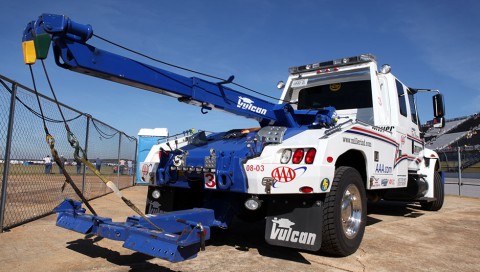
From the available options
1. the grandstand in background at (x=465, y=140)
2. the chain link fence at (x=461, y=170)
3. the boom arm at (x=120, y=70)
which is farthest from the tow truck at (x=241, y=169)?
the grandstand in background at (x=465, y=140)

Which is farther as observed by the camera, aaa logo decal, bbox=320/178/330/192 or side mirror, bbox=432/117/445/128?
side mirror, bbox=432/117/445/128

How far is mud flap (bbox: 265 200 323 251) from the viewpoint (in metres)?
3.75

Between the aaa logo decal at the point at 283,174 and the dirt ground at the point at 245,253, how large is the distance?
2.96ft

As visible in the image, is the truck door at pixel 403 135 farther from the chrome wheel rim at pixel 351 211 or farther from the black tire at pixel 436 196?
the black tire at pixel 436 196

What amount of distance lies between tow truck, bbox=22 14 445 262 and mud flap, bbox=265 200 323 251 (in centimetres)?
1

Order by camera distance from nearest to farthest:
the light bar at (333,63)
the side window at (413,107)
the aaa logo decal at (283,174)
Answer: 1. the aaa logo decal at (283,174)
2. the light bar at (333,63)
3. the side window at (413,107)

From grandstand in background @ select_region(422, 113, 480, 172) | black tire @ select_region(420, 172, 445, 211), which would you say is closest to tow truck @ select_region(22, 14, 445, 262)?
black tire @ select_region(420, 172, 445, 211)

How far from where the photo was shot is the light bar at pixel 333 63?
634cm

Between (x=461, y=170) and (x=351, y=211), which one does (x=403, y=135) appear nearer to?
(x=351, y=211)

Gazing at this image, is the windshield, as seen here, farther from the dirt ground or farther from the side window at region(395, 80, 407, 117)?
the dirt ground

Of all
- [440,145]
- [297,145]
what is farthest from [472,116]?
[297,145]

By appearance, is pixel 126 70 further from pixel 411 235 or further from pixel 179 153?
pixel 411 235

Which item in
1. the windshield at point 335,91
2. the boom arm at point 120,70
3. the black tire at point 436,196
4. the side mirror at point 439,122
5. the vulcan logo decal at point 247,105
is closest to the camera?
the boom arm at point 120,70

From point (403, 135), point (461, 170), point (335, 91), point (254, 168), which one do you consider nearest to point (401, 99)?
point (403, 135)
